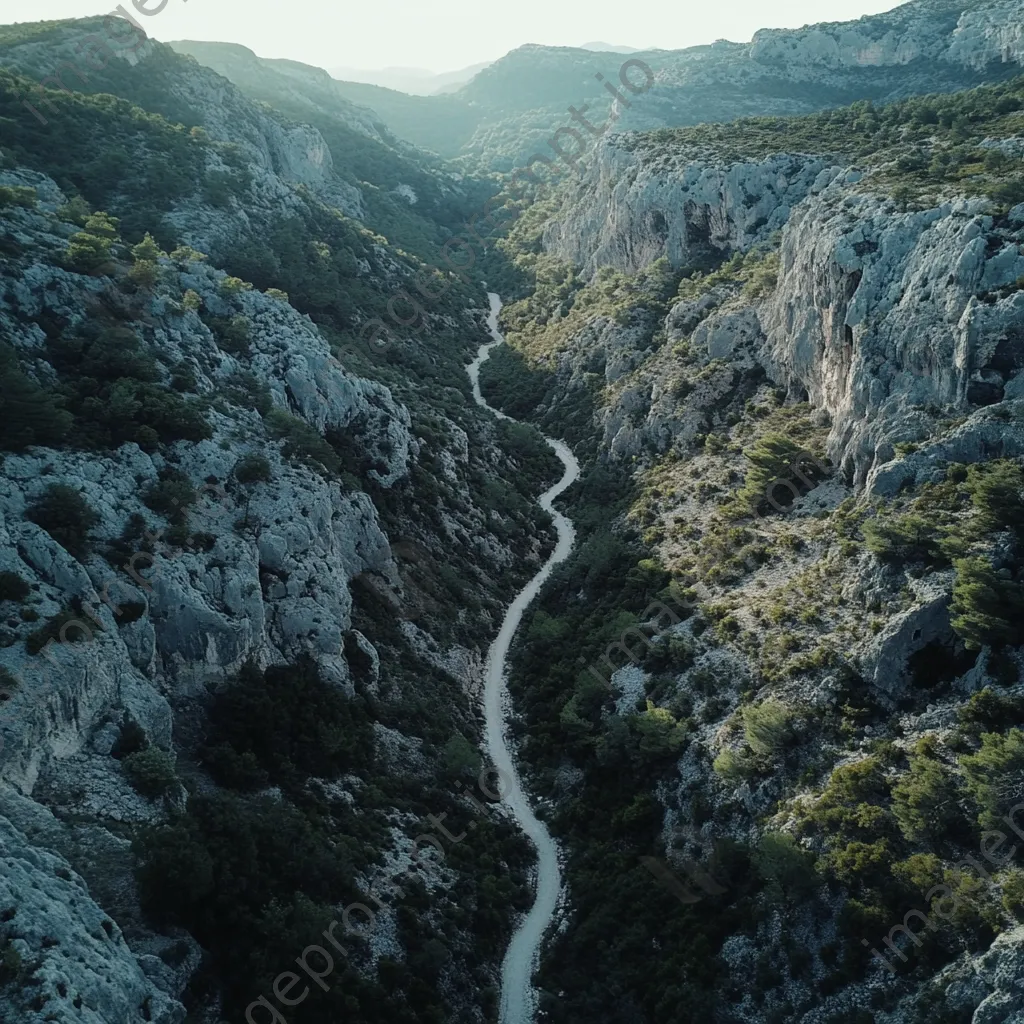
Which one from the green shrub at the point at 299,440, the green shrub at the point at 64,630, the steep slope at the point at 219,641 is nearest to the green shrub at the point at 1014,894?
the steep slope at the point at 219,641

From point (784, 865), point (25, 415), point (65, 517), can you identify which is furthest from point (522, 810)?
point (25, 415)

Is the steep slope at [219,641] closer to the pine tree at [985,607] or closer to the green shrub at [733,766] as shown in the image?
the green shrub at [733,766]

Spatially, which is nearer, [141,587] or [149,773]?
[149,773]

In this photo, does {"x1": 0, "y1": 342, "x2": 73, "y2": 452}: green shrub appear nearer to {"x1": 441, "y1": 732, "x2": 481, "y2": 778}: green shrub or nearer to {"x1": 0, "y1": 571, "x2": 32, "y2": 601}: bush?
{"x1": 0, "y1": 571, "x2": 32, "y2": 601}: bush

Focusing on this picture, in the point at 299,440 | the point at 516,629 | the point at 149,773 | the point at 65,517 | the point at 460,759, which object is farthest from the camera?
the point at 516,629

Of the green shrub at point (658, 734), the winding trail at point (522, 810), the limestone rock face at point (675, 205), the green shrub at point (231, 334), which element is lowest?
the winding trail at point (522, 810)

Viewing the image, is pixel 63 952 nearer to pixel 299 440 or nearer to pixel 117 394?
pixel 117 394

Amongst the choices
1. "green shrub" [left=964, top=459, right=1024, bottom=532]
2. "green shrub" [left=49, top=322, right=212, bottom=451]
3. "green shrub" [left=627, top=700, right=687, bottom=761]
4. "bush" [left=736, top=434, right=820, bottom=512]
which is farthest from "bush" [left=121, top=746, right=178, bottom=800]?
"bush" [left=736, top=434, right=820, bottom=512]

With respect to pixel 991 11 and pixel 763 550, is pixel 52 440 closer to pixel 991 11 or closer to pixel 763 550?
pixel 763 550
